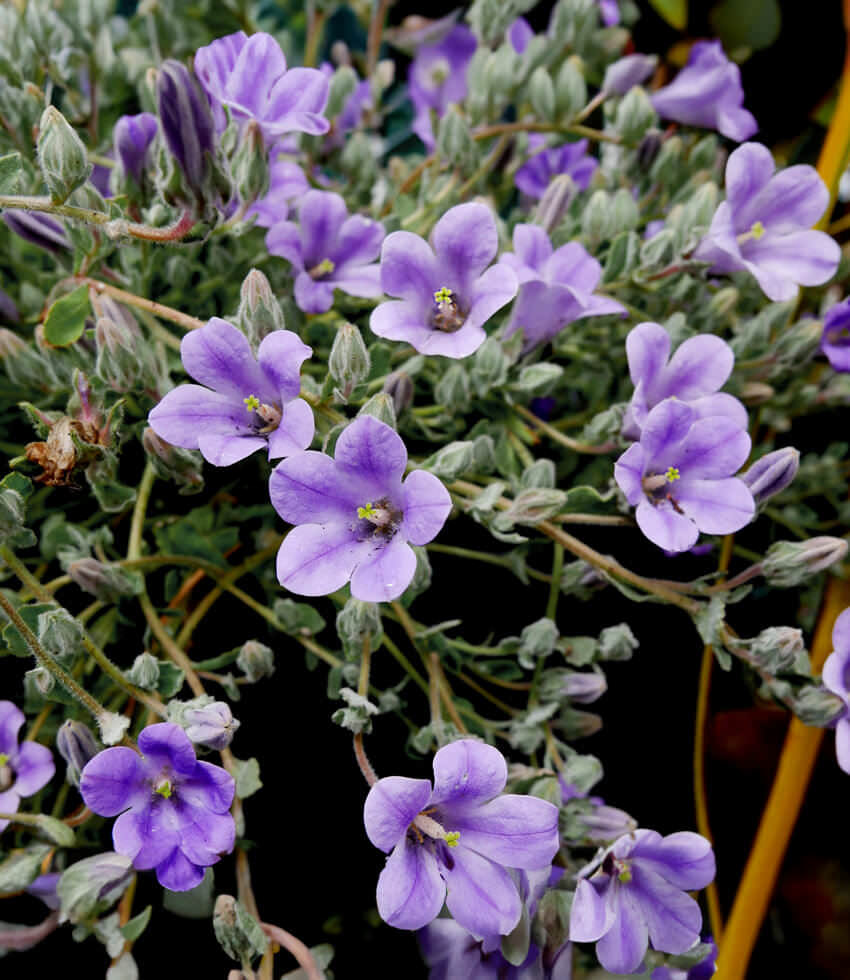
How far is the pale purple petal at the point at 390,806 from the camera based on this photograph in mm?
417

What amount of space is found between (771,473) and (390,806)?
0.30 metres

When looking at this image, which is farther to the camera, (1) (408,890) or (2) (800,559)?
(2) (800,559)

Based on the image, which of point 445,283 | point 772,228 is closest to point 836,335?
point 772,228

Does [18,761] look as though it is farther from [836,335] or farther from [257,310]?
[836,335]

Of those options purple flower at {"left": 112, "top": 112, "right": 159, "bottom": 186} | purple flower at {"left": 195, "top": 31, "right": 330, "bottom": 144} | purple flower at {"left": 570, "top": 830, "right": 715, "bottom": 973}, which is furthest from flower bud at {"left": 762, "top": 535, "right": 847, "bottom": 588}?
purple flower at {"left": 112, "top": 112, "right": 159, "bottom": 186}

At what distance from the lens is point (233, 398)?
0.49 metres

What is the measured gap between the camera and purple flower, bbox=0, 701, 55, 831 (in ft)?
1.75

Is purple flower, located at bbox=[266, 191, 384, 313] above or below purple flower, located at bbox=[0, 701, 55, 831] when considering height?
above

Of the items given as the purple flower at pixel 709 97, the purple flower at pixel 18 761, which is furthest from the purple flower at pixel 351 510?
the purple flower at pixel 709 97

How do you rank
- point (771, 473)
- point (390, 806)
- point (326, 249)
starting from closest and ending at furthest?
point (390, 806) < point (771, 473) < point (326, 249)

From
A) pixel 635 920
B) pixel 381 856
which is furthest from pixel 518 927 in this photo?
pixel 381 856

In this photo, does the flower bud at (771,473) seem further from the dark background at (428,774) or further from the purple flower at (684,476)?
the dark background at (428,774)

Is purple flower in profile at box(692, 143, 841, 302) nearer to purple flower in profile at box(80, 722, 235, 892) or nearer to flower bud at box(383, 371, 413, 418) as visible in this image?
flower bud at box(383, 371, 413, 418)

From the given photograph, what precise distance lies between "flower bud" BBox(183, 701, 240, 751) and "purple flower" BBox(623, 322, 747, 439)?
0.94ft
